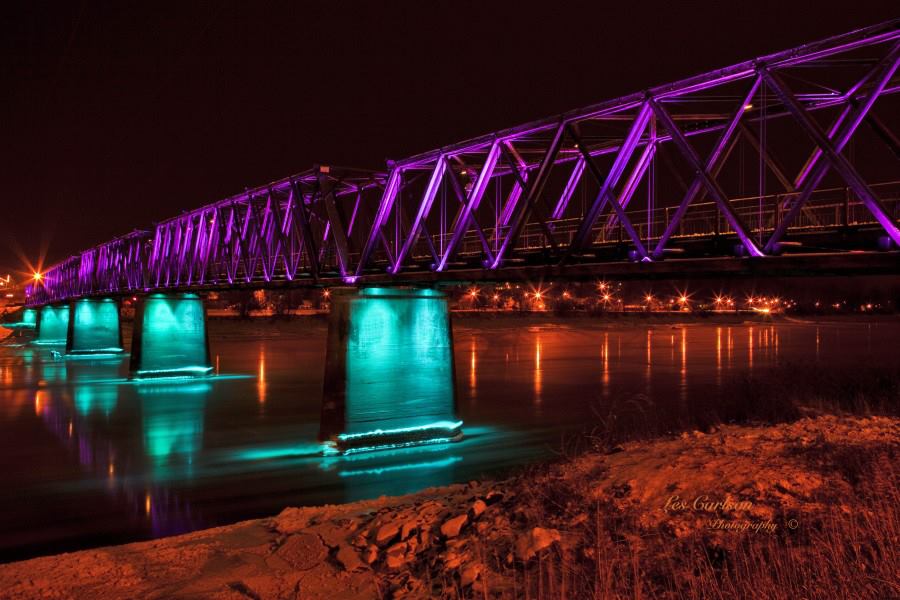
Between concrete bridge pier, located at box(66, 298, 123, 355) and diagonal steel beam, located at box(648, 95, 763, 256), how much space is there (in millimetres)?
74976

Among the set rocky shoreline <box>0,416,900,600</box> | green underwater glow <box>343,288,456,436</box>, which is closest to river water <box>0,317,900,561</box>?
green underwater glow <box>343,288,456,436</box>

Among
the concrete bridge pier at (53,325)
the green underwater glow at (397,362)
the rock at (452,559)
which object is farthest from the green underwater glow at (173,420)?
the concrete bridge pier at (53,325)

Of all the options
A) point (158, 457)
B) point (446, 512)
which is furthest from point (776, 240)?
point (158, 457)

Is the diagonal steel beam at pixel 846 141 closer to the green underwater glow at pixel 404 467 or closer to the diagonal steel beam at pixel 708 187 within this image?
the diagonal steel beam at pixel 708 187

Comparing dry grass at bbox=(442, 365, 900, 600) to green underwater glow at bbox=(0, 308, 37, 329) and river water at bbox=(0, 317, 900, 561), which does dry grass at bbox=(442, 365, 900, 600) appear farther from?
green underwater glow at bbox=(0, 308, 37, 329)

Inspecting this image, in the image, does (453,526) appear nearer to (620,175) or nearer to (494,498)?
(494,498)

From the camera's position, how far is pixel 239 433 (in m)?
31.8

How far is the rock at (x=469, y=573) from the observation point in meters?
9.60

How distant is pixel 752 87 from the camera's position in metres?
17.1

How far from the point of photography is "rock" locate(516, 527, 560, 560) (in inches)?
388

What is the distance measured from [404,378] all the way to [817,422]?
49.3 feet

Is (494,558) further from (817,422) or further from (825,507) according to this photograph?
(817,422)

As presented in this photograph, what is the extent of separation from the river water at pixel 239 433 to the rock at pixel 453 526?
8.48 m

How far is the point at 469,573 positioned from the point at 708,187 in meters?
11.5
